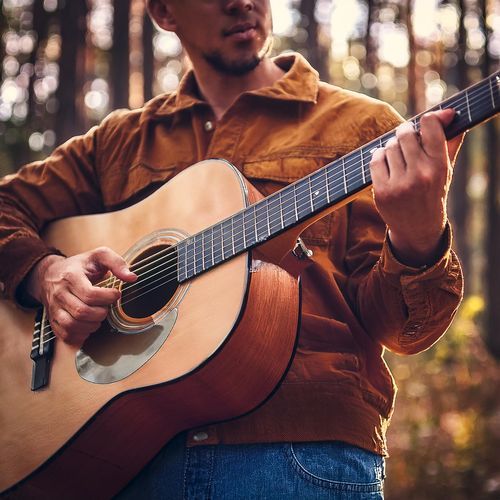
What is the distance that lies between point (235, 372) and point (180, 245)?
47 centimetres

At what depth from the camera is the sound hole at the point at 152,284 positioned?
7.22 ft

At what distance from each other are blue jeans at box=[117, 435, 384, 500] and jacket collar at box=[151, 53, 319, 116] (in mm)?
1135

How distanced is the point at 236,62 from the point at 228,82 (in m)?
0.10

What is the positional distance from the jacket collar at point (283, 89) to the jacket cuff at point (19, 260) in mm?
653

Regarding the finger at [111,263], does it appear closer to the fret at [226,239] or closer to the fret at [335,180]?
the fret at [226,239]

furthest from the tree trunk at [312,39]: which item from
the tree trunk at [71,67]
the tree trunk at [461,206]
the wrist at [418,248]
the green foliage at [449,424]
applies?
the wrist at [418,248]

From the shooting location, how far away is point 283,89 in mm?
2496

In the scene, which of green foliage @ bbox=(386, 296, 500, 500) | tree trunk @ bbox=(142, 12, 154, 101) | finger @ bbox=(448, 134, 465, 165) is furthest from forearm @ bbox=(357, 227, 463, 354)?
tree trunk @ bbox=(142, 12, 154, 101)

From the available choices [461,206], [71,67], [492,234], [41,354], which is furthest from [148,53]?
[41,354]

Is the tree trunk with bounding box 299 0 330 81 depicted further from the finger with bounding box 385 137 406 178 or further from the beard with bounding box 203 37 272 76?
the finger with bounding box 385 137 406 178

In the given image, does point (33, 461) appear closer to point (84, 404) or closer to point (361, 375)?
point (84, 404)

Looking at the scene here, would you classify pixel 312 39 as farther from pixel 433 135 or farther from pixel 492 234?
pixel 433 135

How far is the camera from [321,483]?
1.94m

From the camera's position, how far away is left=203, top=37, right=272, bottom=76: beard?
2.65 metres
